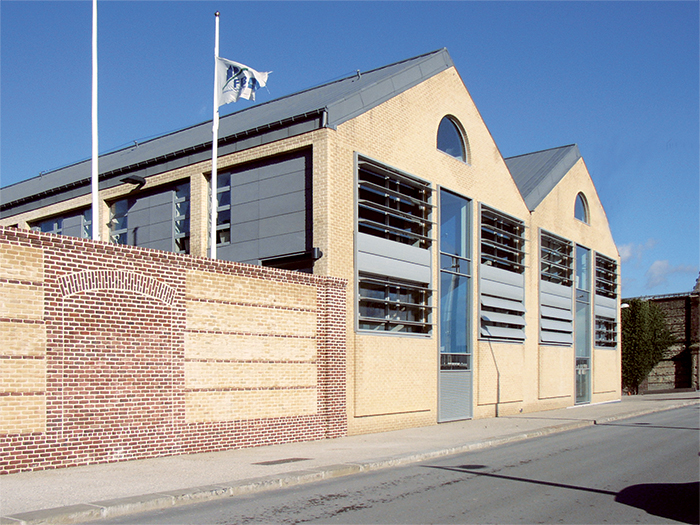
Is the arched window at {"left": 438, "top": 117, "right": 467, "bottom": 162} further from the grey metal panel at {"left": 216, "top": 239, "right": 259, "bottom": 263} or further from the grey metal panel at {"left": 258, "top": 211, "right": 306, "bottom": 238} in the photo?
the grey metal panel at {"left": 216, "top": 239, "right": 259, "bottom": 263}

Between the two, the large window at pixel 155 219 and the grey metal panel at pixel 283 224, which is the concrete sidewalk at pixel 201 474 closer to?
the grey metal panel at pixel 283 224

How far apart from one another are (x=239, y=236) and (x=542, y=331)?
51.3 ft

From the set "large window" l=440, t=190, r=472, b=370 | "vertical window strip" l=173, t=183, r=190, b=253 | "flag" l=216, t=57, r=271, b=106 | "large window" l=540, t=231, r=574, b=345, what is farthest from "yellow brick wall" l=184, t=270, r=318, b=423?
"large window" l=540, t=231, r=574, b=345

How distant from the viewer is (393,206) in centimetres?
2209

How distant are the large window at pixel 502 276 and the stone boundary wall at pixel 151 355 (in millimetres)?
9524

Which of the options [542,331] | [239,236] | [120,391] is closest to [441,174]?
[239,236]

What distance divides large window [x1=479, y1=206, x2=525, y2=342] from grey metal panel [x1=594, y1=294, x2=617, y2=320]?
10.4 meters

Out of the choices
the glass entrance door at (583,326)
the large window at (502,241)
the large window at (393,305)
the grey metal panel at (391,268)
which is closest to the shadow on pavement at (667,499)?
the large window at (393,305)

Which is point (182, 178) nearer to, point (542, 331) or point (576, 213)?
point (542, 331)

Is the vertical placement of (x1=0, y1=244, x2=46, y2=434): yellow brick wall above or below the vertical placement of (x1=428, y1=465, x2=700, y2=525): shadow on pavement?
above

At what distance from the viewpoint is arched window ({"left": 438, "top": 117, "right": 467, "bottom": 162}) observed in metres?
24.4

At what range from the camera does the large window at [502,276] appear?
1035 inches

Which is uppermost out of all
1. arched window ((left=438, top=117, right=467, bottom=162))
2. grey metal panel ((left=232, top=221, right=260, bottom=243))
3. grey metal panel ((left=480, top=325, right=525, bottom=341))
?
arched window ((left=438, top=117, right=467, bottom=162))

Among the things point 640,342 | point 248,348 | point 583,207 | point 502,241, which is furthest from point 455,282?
point 640,342
